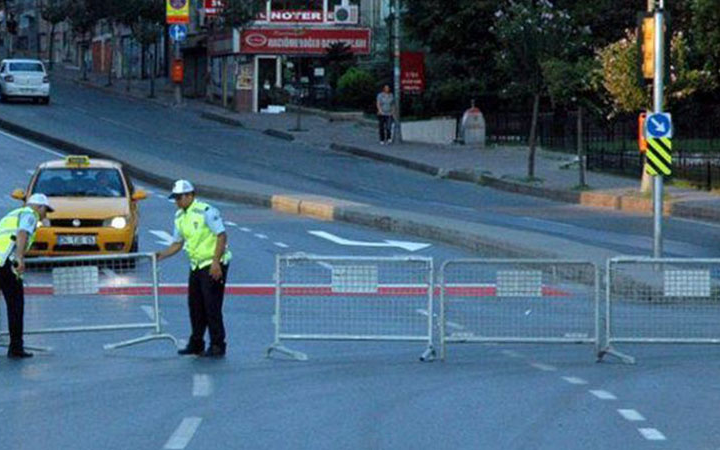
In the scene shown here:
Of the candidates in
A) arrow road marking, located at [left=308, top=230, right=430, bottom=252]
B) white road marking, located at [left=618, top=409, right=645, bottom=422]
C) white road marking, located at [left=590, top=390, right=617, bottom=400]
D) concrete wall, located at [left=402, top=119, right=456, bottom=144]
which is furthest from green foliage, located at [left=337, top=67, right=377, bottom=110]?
white road marking, located at [left=618, top=409, right=645, bottom=422]

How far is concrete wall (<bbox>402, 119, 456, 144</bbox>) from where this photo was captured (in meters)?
60.4

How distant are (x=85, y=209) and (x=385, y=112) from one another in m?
30.0

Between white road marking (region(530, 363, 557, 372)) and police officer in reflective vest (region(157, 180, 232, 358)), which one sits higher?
police officer in reflective vest (region(157, 180, 232, 358))

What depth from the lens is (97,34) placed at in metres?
106

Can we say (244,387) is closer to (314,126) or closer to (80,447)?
(80,447)

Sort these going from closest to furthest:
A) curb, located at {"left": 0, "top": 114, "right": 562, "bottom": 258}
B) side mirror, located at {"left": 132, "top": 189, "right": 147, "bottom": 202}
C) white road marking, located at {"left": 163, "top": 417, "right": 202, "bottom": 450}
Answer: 1. white road marking, located at {"left": 163, "top": 417, "right": 202, "bottom": 450}
2. side mirror, located at {"left": 132, "top": 189, "right": 147, "bottom": 202}
3. curb, located at {"left": 0, "top": 114, "right": 562, "bottom": 258}

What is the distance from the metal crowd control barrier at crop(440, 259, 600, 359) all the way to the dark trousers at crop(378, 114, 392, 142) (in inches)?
1516

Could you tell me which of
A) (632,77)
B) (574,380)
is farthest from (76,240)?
(632,77)

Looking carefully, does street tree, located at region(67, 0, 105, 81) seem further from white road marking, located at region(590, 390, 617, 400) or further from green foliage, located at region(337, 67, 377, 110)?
white road marking, located at region(590, 390, 617, 400)

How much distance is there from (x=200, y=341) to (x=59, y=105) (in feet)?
177

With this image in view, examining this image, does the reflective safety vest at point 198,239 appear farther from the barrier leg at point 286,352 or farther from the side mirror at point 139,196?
the side mirror at point 139,196

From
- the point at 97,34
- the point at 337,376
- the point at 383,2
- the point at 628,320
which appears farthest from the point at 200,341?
the point at 97,34

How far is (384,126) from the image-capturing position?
186 ft

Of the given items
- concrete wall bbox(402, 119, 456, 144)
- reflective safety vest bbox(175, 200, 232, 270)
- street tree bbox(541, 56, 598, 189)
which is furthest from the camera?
concrete wall bbox(402, 119, 456, 144)
